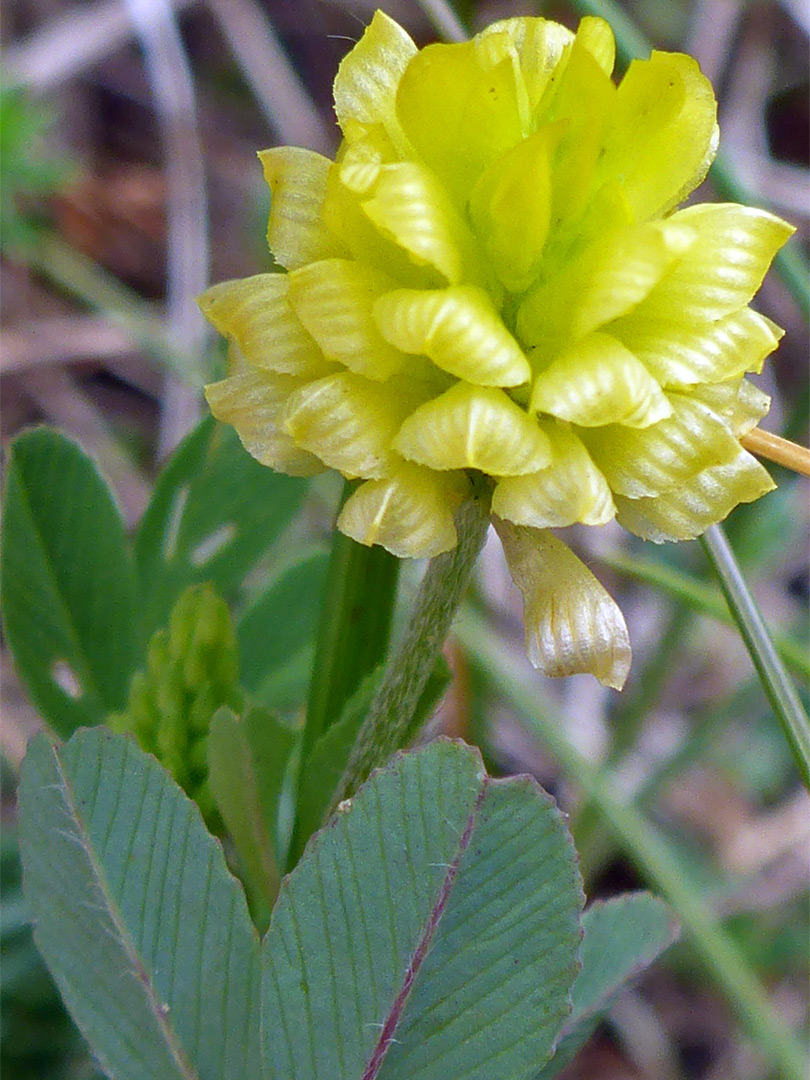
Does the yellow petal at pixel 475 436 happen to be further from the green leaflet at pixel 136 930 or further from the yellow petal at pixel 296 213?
the green leaflet at pixel 136 930

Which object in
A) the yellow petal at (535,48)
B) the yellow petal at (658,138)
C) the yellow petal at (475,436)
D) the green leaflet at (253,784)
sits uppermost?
the yellow petal at (535,48)

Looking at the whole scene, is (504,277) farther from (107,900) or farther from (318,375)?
(107,900)


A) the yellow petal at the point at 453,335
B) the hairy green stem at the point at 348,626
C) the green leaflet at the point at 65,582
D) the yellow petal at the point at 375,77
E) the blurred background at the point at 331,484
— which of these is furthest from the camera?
the blurred background at the point at 331,484

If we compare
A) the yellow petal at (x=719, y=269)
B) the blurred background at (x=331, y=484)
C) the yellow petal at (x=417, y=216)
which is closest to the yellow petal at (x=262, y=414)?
the yellow petal at (x=417, y=216)

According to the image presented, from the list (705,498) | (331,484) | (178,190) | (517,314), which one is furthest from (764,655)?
(178,190)

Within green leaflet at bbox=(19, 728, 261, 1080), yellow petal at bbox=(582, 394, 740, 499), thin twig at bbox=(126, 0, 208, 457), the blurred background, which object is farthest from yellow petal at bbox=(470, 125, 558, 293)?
thin twig at bbox=(126, 0, 208, 457)

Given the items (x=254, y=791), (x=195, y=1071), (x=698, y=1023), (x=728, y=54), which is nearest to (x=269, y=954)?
(x=195, y=1071)

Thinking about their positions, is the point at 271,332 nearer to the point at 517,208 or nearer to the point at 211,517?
the point at 517,208
